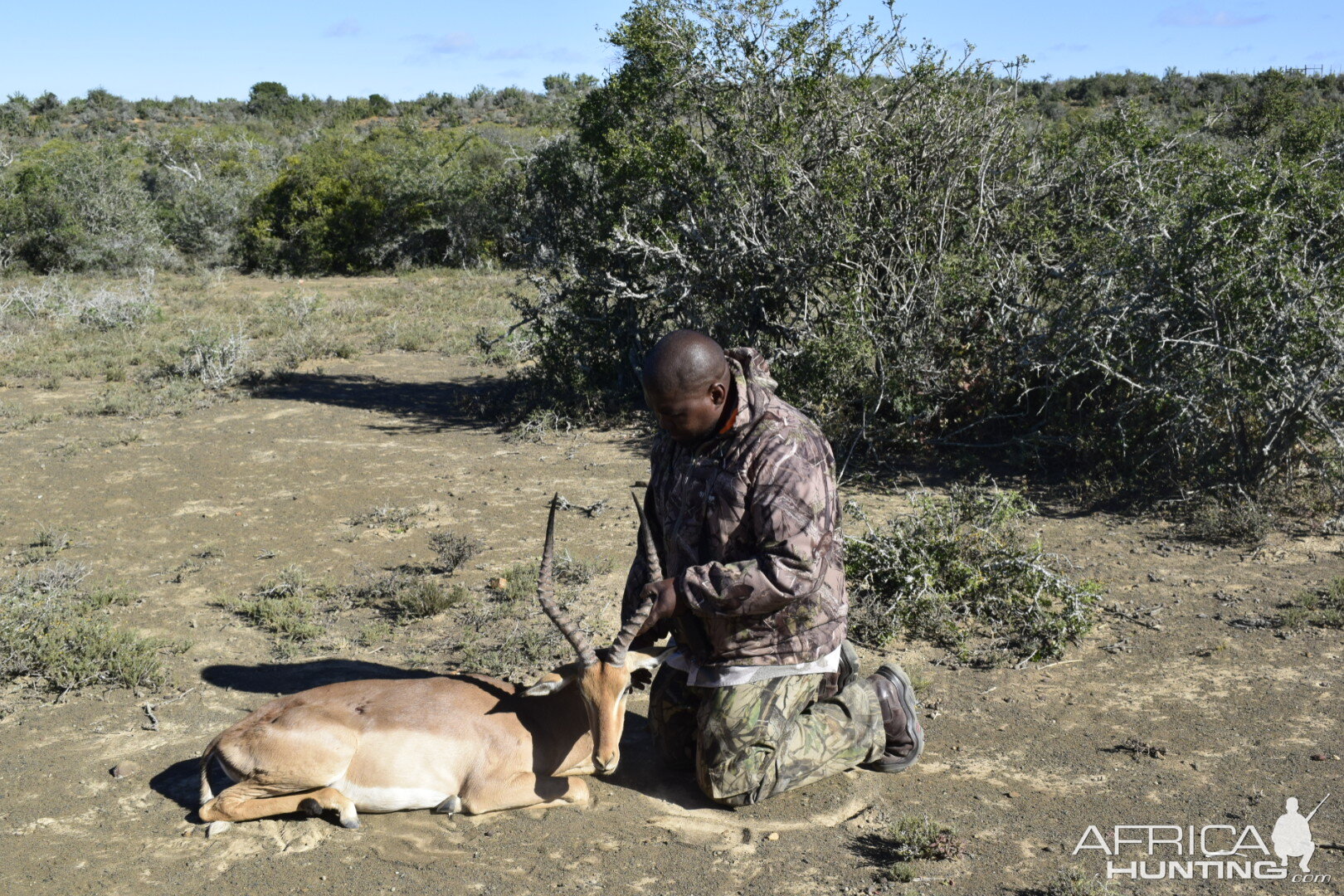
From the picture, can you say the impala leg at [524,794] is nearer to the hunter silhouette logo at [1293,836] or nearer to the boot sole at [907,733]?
the boot sole at [907,733]

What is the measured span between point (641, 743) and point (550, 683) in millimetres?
972

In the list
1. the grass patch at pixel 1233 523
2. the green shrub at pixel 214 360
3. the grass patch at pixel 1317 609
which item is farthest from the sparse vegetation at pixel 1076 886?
the green shrub at pixel 214 360

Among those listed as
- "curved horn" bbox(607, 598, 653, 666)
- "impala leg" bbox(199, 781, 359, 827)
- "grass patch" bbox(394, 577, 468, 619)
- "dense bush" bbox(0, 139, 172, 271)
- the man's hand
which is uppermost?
"dense bush" bbox(0, 139, 172, 271)

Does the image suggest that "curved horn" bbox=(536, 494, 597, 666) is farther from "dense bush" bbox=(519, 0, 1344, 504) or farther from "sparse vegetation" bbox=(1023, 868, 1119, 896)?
"dense bush" bbox=(519, 0, 1344, 504)

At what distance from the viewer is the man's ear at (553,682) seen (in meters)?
4.34

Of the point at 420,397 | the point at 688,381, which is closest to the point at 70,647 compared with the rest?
the point at 688,381

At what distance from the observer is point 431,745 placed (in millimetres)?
4461

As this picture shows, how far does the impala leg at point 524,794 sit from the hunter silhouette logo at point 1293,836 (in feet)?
8.83

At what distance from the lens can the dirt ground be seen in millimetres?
4090

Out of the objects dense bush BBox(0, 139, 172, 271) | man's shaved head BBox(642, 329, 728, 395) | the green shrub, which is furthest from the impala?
dense bush BBox(0, 139, 172, 271)

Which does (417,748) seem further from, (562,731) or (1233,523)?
(1233,523)

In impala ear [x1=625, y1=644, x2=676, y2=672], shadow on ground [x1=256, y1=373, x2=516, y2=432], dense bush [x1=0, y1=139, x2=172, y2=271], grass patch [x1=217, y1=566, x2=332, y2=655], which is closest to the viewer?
impala ear [x1=625, y1=644, x2=676, y2=672]

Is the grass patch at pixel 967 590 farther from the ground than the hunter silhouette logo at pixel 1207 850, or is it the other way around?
the grass patch at pixel 967 590

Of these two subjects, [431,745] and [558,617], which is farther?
[431,745]
